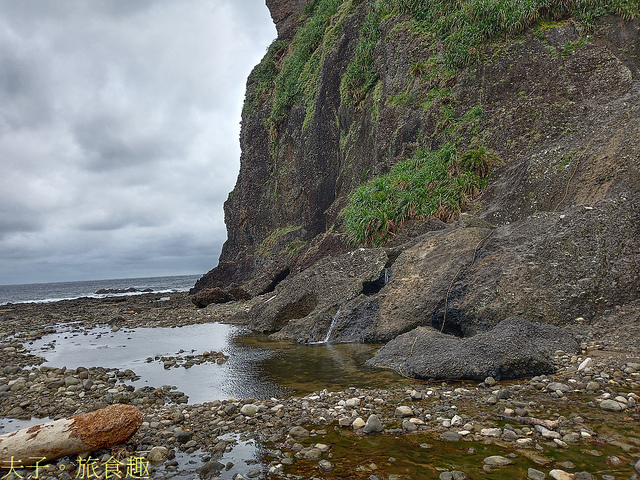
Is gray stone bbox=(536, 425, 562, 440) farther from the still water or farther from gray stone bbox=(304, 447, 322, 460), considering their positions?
the still water

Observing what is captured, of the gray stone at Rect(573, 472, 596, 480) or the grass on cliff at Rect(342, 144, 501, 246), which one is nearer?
the gray stone at Rect(573, 472, 596, 480)

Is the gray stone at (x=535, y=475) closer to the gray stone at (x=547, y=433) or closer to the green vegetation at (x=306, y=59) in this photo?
the gray stone at (x=547, y=433)

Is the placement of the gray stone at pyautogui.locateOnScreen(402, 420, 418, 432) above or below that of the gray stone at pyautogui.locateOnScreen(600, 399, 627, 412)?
below

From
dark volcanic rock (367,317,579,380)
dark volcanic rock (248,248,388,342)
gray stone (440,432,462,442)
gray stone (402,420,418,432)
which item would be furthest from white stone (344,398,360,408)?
dark volcanic rock (248,248,388,342)

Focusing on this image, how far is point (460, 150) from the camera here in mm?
14336

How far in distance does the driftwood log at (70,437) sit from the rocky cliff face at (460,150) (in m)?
5.33

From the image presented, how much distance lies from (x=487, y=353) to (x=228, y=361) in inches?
181

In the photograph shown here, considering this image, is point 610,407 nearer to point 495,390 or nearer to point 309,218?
point 495,390

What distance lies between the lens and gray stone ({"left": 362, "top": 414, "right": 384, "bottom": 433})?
3.57m

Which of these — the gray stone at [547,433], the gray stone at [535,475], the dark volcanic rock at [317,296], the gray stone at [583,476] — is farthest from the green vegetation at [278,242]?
the gray stone at [583,476]

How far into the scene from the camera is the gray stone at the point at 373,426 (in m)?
3.57

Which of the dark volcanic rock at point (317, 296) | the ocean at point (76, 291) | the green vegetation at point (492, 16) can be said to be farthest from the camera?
the ocean at point (76, 291)

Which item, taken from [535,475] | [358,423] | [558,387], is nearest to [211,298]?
[358,423]

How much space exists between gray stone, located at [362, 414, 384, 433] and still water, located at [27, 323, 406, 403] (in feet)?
4.88
